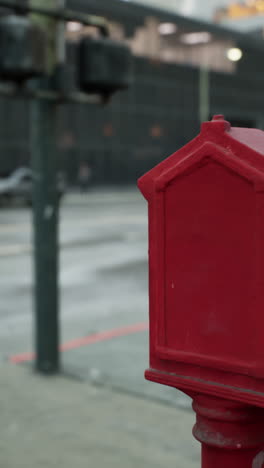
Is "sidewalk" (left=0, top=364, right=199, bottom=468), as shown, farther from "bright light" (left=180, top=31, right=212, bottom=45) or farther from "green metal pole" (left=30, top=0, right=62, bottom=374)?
"bright light" (left=180, top=31, right=212, bottom=45)

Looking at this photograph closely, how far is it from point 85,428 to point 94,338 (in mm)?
2514

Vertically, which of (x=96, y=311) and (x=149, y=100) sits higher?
(x=149, y=100)

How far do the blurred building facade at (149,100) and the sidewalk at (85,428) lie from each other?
106ft

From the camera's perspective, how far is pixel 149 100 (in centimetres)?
4438

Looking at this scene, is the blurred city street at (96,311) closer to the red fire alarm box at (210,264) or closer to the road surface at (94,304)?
the road surface at (94,304)

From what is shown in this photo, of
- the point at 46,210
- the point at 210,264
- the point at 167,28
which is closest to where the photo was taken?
the point at 210,264

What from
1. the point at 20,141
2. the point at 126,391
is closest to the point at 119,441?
the point at 126,391

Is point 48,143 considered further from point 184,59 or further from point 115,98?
Answer: point 184,59

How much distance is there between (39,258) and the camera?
5.53 m

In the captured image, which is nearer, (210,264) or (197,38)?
(210,264)

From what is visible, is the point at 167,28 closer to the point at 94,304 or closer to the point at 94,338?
the point at 94,304

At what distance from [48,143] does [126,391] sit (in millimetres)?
2016

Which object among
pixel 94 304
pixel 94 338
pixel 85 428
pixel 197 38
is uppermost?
pixel 197 38

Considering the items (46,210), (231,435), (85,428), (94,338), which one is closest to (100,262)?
(94,338)
